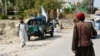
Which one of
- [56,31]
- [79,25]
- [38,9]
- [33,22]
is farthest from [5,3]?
[79,25]

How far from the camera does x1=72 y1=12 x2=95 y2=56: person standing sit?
27.9ft

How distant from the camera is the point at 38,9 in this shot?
2345 inches

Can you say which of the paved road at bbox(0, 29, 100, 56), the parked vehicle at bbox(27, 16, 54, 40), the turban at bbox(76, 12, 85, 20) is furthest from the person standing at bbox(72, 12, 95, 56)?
the parked vehicle at bbox(27, 16, 54, 40)

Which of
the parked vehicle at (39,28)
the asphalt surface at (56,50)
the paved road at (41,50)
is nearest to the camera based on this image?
the asphalt surface at (56,50)

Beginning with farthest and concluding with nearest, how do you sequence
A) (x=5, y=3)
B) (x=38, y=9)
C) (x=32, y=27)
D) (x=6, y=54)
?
(x=5, y=3), (x=38, y=9), (x=32, y=27), (x=6, y=54)

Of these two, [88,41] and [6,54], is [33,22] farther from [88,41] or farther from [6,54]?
[88,41]

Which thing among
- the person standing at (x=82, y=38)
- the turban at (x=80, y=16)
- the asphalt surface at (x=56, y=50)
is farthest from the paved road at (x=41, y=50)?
the turban at (x=80, y=16)

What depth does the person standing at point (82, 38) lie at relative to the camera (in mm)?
8508

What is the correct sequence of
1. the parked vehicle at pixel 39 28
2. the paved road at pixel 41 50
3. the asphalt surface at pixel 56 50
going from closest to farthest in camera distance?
the asphalt surface at pixel 56 50 → the paved road at pixel 41 50 → the parked vehicle at pixel 39 28

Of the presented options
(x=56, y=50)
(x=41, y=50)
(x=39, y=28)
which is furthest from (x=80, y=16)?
(x=39, y=28)

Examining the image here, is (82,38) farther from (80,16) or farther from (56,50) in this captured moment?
(56,50)

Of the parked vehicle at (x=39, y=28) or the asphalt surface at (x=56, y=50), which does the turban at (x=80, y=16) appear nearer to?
the asphalt surface at (x=56, y=50)

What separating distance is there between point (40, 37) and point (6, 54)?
36.5ft

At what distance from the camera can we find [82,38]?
8.55 m
